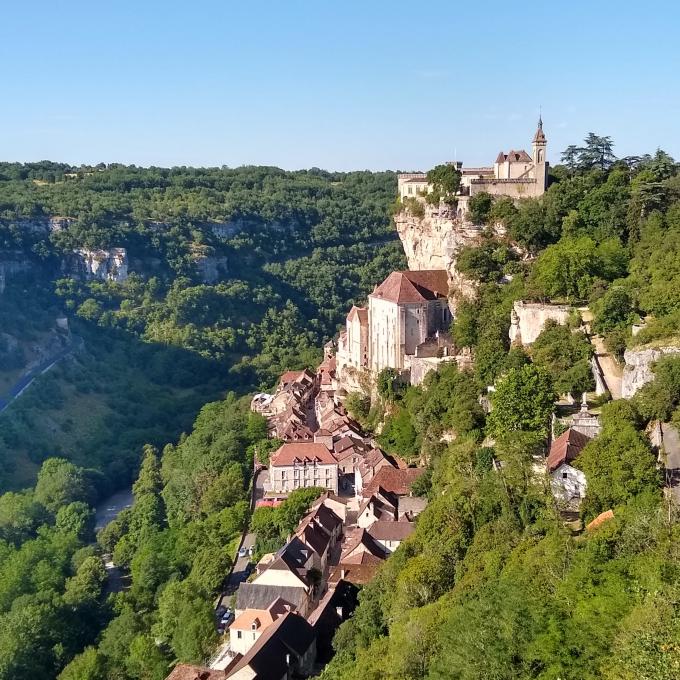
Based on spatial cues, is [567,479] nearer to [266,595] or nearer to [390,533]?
[390,533]

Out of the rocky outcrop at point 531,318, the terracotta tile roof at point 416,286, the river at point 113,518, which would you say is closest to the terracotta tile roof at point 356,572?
the rocky outcrop at point 531,318

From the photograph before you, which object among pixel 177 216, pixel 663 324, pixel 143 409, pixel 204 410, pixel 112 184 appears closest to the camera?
pixel 663 324

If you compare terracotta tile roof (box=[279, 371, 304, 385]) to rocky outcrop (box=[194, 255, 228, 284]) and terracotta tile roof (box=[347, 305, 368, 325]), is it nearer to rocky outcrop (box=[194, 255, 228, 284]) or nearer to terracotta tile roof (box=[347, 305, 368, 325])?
terracotta tile roof (box=[347, 305, 368, 325])

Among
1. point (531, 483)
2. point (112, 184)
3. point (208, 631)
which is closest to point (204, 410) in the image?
point (208, 631)

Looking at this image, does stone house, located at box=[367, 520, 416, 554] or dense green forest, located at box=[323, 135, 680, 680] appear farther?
stone house, located at box=[367, 520, 416, 554]

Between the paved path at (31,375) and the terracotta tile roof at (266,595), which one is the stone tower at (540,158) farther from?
the paved path at (31,375)

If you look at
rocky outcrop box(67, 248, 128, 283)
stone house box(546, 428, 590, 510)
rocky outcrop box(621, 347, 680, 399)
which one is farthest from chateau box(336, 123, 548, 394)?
rocky outcrop box(67, 248, 128, 283)

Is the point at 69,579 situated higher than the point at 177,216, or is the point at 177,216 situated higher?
the point at 177,216

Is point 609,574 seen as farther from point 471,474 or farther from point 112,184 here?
point 112,184
